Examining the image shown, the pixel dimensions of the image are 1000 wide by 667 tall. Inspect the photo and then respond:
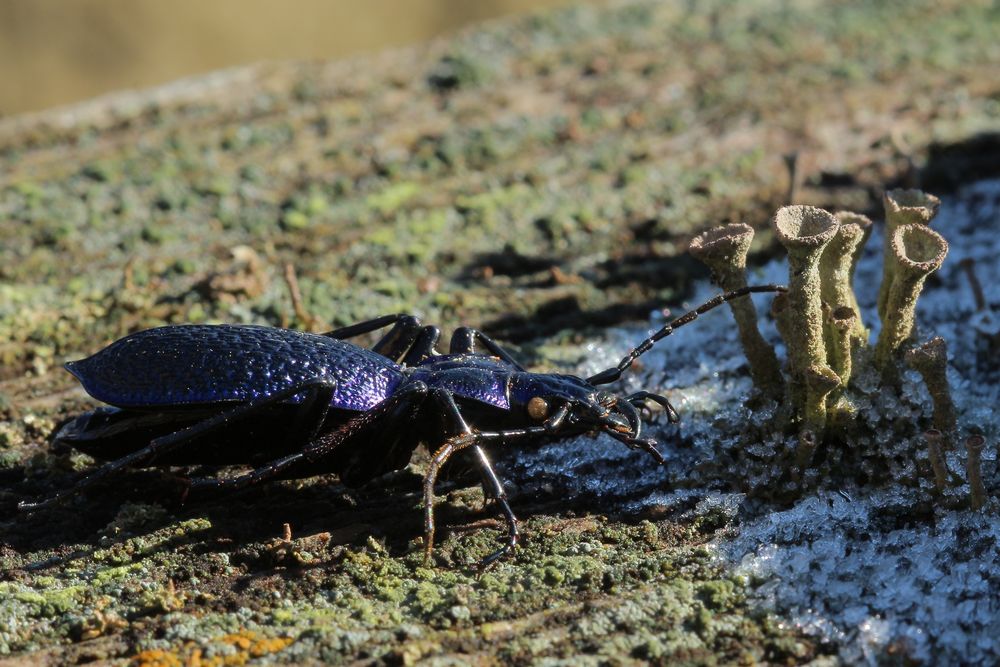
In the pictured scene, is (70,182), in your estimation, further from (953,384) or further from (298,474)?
(953,384)

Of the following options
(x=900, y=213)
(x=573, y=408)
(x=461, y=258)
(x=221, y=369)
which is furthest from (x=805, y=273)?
(x=461, y=258)

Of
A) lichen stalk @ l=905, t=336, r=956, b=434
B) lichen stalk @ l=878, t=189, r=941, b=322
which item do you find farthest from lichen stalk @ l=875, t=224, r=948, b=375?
lichen stalk @ l=905, t=336, r=956, b=434

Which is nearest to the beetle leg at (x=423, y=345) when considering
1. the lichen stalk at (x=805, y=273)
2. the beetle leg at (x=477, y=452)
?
the beetle leg at (x=477, y=452)

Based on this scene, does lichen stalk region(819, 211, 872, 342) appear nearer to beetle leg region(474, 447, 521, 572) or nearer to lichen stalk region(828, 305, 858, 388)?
lichen stalk region(828, 305, 858, 388)

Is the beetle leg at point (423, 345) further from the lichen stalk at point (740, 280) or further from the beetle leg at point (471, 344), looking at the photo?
the lichen stalk at point (740, 280)

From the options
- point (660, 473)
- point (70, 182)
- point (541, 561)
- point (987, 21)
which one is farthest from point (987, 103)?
point (70, 182)
